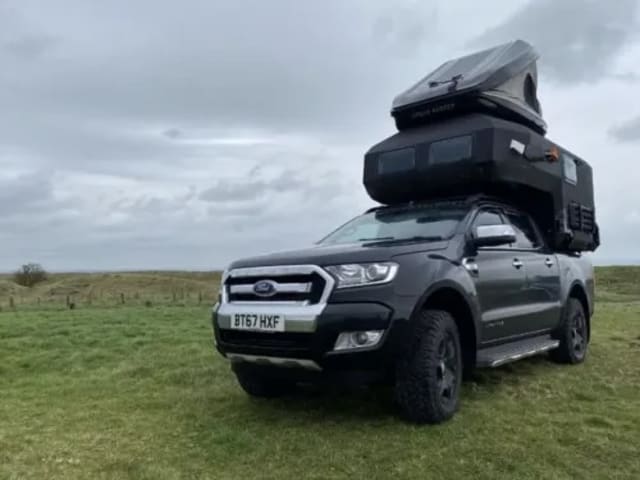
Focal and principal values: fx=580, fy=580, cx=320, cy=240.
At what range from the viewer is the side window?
5.68m

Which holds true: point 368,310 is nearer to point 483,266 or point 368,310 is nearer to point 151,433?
point 483,266

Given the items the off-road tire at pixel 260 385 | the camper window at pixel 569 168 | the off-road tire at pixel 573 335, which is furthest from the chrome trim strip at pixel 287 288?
the camper window at pixel 569 168

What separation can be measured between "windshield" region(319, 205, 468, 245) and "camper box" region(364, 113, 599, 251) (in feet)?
2.02

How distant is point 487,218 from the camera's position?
5.17 m

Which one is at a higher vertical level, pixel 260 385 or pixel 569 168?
pixel 569 168

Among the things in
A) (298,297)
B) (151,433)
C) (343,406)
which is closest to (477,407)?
(343,406)

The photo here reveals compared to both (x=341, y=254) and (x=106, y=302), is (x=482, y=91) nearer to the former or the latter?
(x=341, y=254)

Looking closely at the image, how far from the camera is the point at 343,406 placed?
15.1 ft

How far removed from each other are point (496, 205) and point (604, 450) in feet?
8.32

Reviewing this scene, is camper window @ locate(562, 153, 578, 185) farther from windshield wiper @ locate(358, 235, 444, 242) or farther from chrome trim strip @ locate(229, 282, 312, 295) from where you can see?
chrome trim strip @ locate(229, 282, 312, 295)

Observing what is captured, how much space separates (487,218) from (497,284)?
633 mm

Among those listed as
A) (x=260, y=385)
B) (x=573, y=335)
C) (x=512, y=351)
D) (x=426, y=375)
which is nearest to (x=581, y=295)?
(x=573, y=335)

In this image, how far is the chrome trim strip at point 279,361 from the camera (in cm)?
373

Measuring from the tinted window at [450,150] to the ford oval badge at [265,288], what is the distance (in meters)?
2.51
